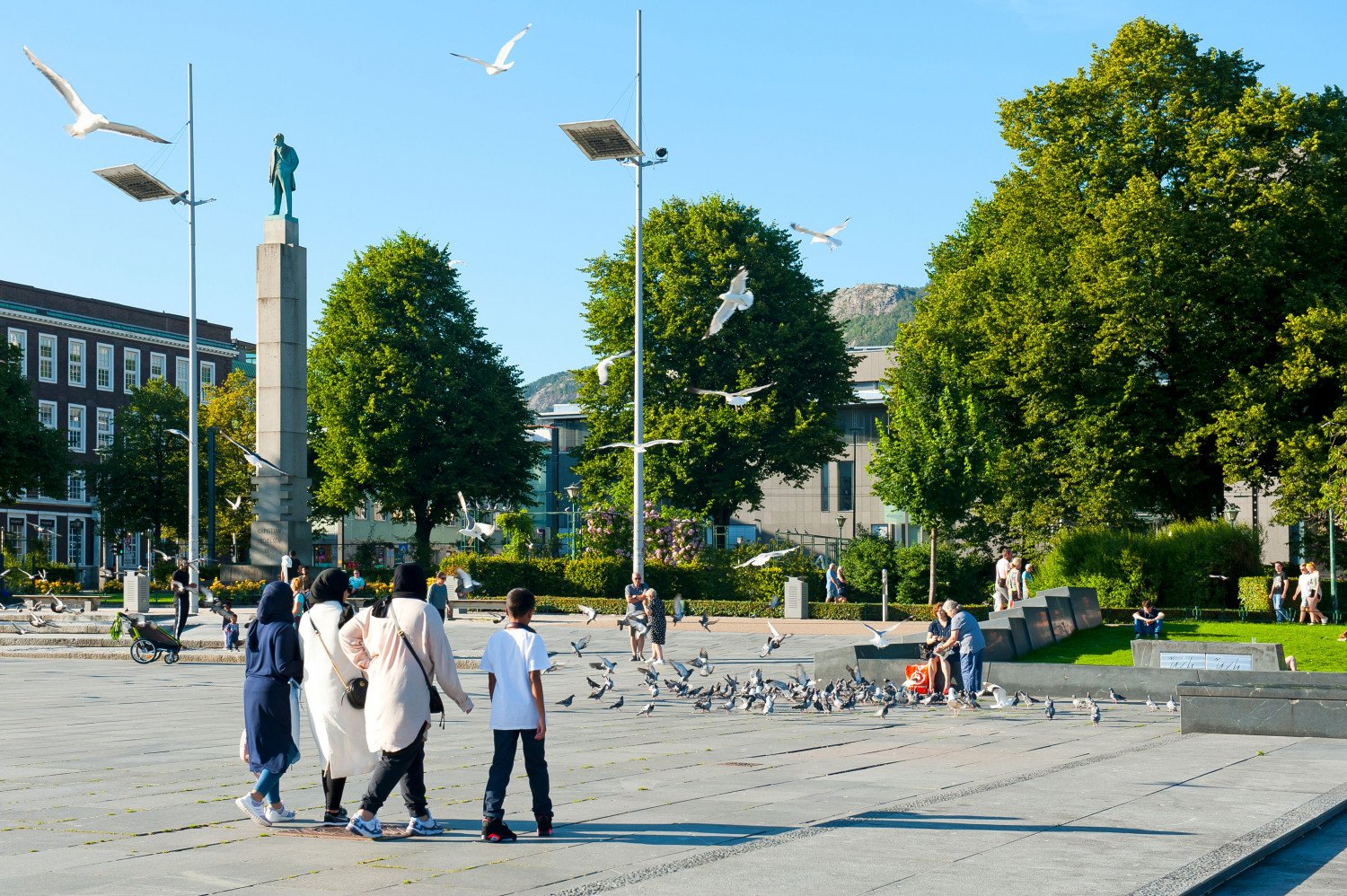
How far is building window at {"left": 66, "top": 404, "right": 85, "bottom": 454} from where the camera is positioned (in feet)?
274

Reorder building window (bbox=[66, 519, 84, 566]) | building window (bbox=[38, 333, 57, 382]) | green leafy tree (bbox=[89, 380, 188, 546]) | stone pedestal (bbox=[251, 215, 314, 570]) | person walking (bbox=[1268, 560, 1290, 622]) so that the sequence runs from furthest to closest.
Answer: building window (bbox=[66, 519, 84, 566]) < building window (bbox=[38, 333, 57, 382]) < green leafy tree (bbox=[89, 380, 188, 546]) < stone pedestal (bbox=[251, 215, 314, 570]) < person walking (bbox=[1268, 560, 1290, 622])

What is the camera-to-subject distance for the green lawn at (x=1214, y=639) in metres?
25.1

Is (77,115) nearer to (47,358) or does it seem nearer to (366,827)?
(366,827)

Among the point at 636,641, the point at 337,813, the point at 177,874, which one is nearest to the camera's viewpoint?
the point at 177,874

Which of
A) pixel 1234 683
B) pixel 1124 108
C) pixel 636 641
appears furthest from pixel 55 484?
pixel 1234 683

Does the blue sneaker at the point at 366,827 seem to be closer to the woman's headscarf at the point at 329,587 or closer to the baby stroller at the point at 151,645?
the woman's headscarf at the point at 329,587

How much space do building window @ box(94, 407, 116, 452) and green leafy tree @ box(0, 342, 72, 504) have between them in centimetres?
2896

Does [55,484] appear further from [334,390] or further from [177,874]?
[177,874]

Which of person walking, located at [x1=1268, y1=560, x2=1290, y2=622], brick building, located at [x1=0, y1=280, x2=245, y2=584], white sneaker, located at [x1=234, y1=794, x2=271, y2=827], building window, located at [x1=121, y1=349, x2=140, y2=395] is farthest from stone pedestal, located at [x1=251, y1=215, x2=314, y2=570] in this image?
building window, located at [x1=121, y1=349, x2=140, y2=395]

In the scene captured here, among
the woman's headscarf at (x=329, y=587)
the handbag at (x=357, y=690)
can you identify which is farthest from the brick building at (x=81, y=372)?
the handbag at (x=357, y=690)

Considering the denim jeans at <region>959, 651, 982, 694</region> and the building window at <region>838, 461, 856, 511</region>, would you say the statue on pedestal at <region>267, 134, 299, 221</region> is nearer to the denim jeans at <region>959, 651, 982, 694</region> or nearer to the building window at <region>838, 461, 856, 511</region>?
the denim jeans at <region>959, 651, 982, 694</region>

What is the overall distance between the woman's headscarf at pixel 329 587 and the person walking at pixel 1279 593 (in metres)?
29.5

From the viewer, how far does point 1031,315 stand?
41156 mm

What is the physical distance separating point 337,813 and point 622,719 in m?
8.46
